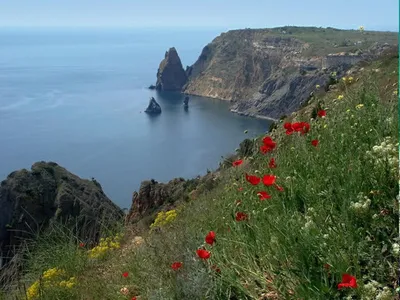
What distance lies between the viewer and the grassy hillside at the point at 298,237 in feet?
7.38

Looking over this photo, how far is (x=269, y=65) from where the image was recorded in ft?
454

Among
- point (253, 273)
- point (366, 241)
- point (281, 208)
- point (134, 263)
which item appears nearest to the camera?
point (366, 241)

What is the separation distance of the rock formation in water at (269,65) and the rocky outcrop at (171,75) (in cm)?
304

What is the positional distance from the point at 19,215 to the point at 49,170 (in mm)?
5111

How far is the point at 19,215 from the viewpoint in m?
26.4

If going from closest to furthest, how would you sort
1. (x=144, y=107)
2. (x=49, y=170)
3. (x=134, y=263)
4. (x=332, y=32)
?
(x=134, y=263)
(x=49, y=170)
(x=144, y=107)
(x=332, y=32)

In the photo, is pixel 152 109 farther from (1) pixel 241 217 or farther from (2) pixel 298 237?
(2) pixel 298 237

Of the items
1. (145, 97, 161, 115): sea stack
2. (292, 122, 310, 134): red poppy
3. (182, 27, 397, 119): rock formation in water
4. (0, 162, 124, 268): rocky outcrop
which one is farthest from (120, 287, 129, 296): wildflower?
(145, 97, 161, 115): sea stack

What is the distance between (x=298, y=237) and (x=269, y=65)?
13902cm

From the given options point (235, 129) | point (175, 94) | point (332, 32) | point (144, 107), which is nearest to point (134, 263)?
point (235, 129)

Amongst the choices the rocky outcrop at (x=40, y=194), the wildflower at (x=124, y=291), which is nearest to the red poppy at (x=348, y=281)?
the wildflower at (x=124, y=291)

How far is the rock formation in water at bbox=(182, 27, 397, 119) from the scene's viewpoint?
10856 centimetres

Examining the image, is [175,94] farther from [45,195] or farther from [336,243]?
[336,243]

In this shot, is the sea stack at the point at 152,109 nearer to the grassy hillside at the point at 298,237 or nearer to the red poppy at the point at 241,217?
the grassy hillside at the point at 298,237
